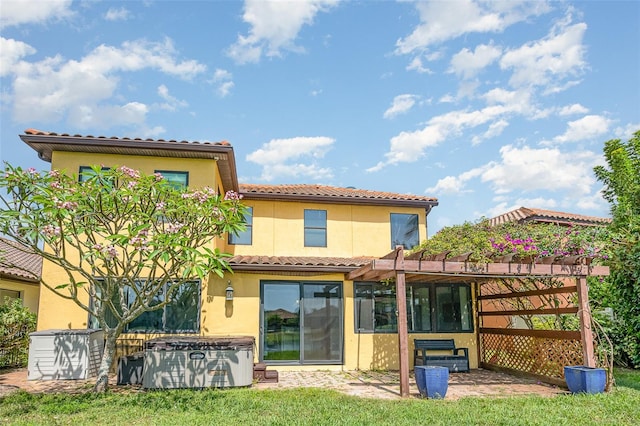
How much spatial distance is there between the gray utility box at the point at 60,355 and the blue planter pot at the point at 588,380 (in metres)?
10.3

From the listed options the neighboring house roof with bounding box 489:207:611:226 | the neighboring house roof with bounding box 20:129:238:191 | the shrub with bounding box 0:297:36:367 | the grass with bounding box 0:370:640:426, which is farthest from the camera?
the neighboring house roof with bounding box 489:207:611:226

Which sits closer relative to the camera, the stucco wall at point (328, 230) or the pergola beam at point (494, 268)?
the pergola beam at point (494, 268)

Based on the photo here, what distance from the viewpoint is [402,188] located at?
16.4 m

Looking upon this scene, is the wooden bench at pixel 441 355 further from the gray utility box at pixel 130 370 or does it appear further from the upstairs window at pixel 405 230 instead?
the gray utility box at pixel 130 370

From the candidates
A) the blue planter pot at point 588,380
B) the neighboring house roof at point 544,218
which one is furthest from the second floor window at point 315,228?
the blue planter pot at point 588,380

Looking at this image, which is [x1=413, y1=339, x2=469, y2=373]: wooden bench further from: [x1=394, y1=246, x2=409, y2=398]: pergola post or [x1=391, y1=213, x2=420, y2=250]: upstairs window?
[x1=394, y1=246, x2=409, y2=398]: pergola post

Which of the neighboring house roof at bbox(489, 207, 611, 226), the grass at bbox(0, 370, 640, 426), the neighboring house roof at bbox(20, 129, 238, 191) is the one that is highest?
the neighboring house roof at bbox(20, 129, 238, 191)

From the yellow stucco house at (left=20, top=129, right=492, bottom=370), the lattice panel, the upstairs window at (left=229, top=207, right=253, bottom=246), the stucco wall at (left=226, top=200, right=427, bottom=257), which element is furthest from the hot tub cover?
the lattice panel

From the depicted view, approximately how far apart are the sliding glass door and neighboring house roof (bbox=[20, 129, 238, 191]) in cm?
389

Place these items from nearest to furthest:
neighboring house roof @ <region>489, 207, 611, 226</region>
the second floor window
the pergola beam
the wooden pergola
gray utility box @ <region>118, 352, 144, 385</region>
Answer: the wooden pergola → the pergola beam → gray utility box @ <region>118, 352, 144, 385</region> → the second floor window → neighboring house roof @ <region>489, 207, 611, 226</region>

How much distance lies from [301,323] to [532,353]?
5.89 metres

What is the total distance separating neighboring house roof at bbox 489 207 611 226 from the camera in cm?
1688

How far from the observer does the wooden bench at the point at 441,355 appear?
11828 mm

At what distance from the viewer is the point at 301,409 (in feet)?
23.2
